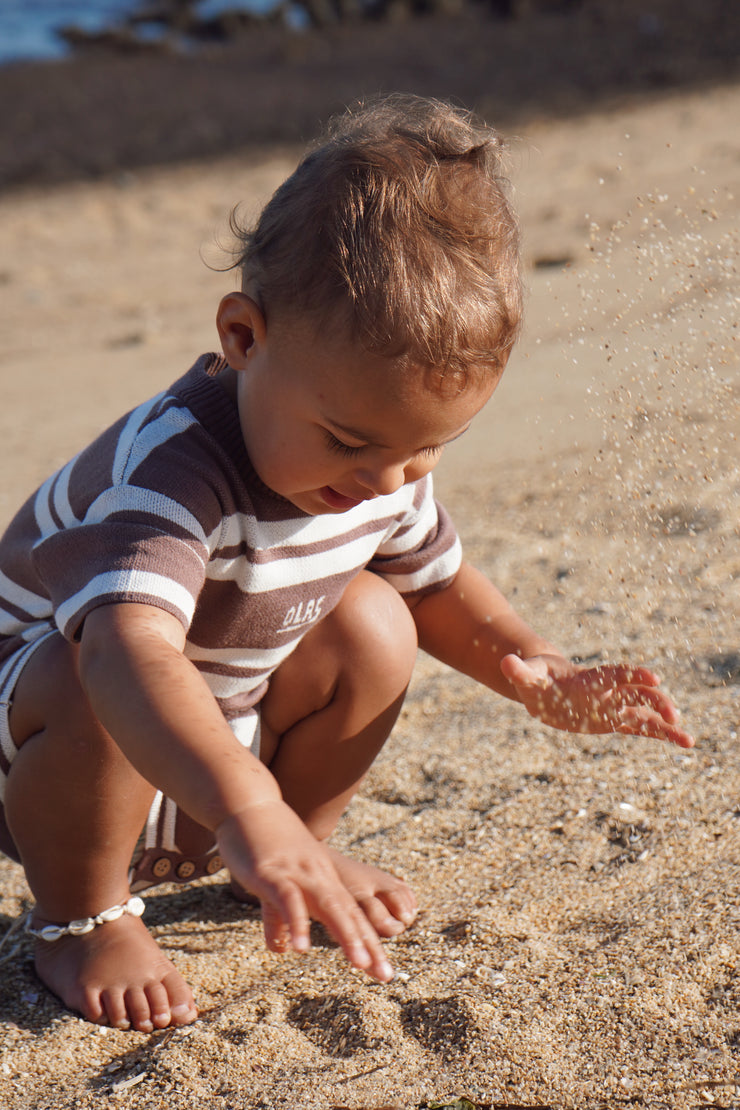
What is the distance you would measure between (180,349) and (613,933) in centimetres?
371

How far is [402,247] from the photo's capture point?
4.26 ft

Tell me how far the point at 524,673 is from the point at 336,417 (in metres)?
0.47

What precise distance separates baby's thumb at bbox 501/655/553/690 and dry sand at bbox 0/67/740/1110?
31 centimetres

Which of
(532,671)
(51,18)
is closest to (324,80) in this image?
(51,18)

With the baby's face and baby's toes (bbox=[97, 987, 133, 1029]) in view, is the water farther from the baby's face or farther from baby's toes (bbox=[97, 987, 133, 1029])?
baby's toes (bbox=[97, 987, 133, 1029])

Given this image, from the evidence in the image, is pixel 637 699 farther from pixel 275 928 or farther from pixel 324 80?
pixel 324 80

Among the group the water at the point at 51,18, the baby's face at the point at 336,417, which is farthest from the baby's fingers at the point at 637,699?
the water at the point at 51,18

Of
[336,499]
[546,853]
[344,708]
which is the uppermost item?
[336,499]

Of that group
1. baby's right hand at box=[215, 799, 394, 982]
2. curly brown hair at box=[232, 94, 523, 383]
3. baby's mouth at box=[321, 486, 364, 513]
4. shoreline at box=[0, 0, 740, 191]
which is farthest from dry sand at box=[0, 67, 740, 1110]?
shoreline at box=[0, 0, 740, 191]

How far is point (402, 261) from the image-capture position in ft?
4.24

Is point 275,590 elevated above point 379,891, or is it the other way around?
point 275,590

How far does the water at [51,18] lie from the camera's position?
49.1 ft

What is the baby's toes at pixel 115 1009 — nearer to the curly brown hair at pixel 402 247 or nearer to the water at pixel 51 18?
the curly brown hair at pixel 402 247

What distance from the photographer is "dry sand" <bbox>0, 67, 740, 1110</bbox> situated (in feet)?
4.44
